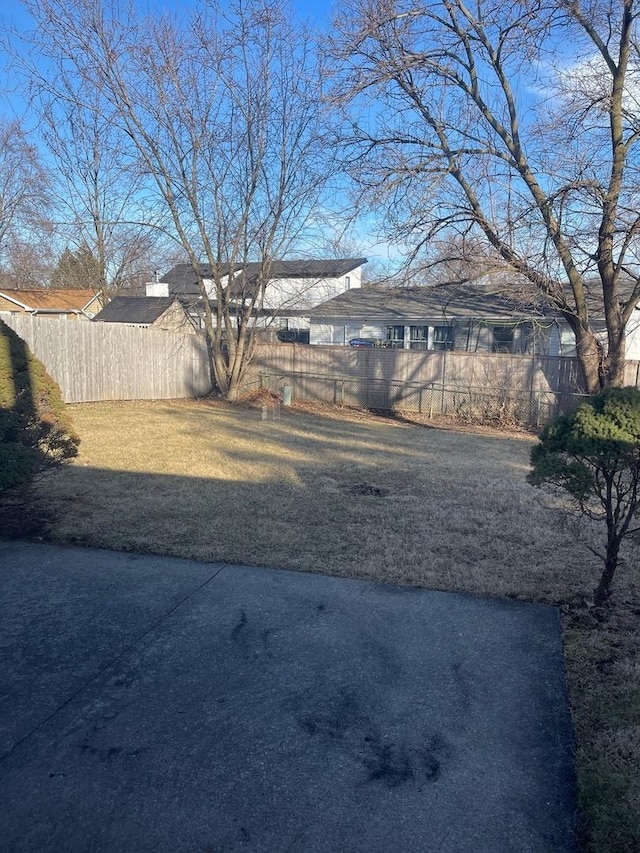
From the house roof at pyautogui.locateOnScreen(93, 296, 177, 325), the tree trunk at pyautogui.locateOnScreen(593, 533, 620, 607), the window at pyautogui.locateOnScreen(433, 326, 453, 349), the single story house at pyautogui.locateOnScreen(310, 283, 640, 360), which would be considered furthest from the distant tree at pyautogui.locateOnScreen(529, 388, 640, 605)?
the window at pyautogui.locateOnScreen(433, 326, 453, 349)

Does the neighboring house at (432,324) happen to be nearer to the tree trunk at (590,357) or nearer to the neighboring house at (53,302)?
the tree trunk at (590,357)

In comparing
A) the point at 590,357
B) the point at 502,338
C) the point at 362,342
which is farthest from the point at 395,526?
the point at 362,342

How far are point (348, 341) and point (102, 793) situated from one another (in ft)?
82.2

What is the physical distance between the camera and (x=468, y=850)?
2.39 metres

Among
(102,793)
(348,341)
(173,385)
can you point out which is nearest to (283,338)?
(348,341)

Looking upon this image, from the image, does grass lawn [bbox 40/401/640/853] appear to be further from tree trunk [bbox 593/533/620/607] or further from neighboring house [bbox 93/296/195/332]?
neighboring house [bbox 93/296/195/332]

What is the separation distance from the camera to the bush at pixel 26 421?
589cm

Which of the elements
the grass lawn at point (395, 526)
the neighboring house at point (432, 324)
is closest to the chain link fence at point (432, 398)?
the grass lawn at point (395, 526)

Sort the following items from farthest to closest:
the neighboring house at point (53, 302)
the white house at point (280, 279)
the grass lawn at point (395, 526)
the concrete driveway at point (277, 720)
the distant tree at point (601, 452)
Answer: the neighboring house at point (53, 302) < the white house at point (280, 279) < the distant tree at point (601, 452) < the grass lawn at point (395, 526) < the concrete driveway at point (277, 720)

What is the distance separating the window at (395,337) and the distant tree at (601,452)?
21229mm

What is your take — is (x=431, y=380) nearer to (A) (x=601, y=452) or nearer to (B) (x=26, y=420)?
(B) (x=26, y=420)

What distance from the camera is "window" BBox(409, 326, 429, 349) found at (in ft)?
82.9

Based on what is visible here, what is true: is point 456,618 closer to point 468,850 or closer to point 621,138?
point 468,850

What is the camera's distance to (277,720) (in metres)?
3.19
